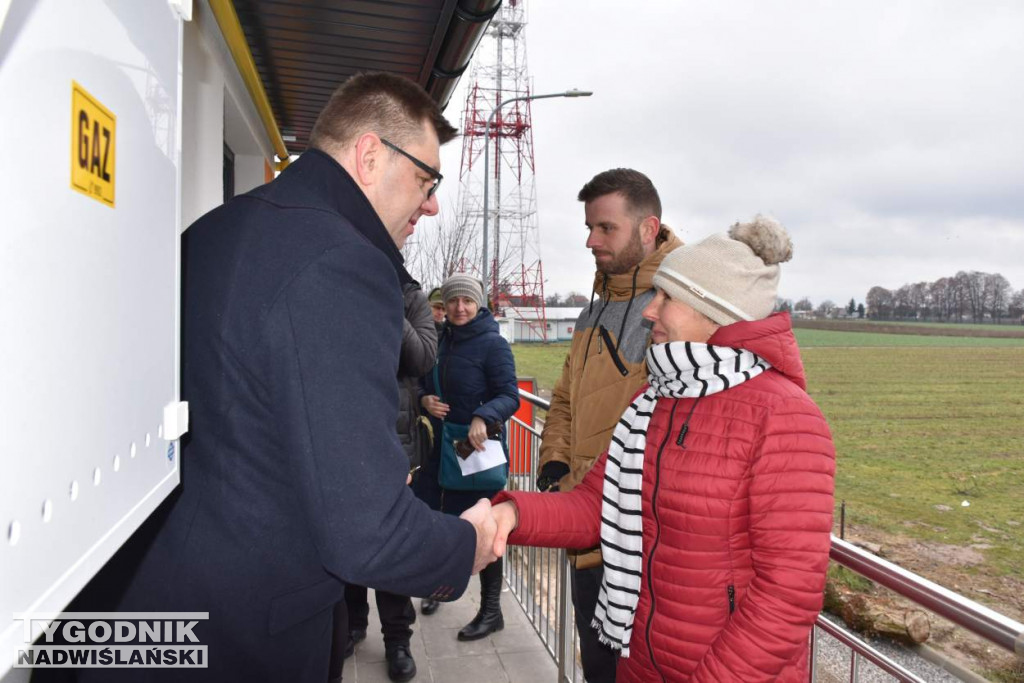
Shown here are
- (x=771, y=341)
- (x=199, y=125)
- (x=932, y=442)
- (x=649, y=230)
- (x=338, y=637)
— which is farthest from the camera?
(x=932, y=442)

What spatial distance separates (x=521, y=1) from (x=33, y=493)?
82.2 feet

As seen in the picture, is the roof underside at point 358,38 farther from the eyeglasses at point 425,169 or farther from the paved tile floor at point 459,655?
the paved tile floor at point 459,655

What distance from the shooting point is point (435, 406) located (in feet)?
14.3

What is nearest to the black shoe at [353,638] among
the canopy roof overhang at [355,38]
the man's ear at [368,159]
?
the man's ear at [368,159]

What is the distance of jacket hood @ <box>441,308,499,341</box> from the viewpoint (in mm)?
4273

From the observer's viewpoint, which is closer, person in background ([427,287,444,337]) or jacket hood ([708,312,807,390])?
jacket hood ([708,312,807,390])

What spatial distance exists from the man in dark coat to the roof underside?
2.02 m

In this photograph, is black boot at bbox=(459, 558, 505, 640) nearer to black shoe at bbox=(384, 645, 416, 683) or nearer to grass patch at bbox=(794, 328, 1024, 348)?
black shoe at bbox=(384, 645, 416, 683)

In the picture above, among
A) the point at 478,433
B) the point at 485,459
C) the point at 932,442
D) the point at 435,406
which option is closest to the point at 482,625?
the point at 485,459

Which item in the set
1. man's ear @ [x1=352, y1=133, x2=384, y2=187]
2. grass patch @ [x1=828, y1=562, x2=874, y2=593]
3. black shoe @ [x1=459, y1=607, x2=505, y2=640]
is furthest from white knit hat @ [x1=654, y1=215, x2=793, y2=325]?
grass patch @ [x1=828, y1=562, x2=874, y2=593]

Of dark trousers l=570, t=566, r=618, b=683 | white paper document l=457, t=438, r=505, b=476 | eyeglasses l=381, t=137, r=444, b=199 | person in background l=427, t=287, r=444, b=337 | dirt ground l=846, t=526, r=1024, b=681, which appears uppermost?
eyeglasses l=381, t=137, r=444, b=199

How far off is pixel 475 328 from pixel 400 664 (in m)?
1.96

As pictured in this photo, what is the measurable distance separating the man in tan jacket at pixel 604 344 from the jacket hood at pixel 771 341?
784 mm

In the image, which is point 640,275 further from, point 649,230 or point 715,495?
point 715,495
